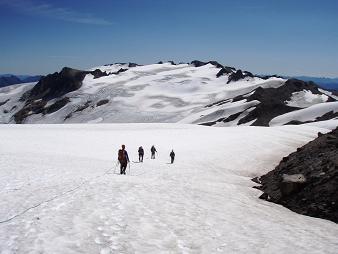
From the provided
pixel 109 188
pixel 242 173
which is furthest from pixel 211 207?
pixel 242 173

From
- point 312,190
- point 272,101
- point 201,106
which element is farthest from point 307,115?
point 312,190

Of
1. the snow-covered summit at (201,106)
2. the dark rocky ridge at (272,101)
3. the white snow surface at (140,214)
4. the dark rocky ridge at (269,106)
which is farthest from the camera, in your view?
the snow-covered summit at (201,106)

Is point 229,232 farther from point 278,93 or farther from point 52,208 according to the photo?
point 278,93

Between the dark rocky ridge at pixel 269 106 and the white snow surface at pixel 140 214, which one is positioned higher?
the dark rocky ridge at pixel 269 106

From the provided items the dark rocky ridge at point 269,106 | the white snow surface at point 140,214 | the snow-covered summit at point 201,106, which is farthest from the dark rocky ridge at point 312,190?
the snow-covered summit at point 201,106

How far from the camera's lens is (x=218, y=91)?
19988cm

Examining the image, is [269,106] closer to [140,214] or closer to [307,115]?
[307,115]

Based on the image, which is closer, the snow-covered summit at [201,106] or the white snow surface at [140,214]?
the white snow surface at [140,214]

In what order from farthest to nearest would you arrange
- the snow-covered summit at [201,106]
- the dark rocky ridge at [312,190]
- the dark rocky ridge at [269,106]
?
the snow-covered summit at [201,106], the dark rocky ridge at [269,106], the dark rocky ridge at [312,190]

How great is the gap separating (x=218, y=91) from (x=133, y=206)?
614 feet

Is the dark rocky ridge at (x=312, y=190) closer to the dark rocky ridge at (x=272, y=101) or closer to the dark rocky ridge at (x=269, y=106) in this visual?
the dark rocky ridge at (x=269, y=106)

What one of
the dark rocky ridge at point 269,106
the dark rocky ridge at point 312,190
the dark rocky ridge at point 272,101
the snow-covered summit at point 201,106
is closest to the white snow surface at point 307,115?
the snow-covered summit at point 201,106

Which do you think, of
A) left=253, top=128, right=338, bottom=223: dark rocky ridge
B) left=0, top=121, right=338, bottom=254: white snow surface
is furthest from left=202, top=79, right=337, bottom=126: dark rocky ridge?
left=253, top=128, right=338, bottom=223: dark rocky ridge

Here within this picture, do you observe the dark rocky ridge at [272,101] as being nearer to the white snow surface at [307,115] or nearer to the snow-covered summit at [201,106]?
the snow-covered summit at [201,106]
